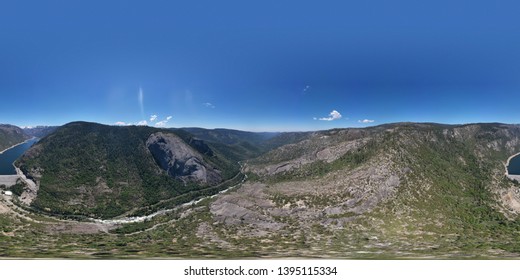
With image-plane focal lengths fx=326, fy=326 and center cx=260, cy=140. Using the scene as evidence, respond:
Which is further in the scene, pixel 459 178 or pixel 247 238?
pixel 459 178

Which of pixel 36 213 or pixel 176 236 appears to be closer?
pixel 176 236

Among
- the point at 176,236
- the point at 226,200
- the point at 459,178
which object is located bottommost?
the point at 176,236

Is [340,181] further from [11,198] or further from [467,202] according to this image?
[11,198]

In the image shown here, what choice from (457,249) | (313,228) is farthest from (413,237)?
(313,228)

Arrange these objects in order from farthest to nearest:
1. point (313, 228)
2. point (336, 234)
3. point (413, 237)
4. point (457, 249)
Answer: point (313, 228), point (336, 234), point (413, 237), point (457, 249)

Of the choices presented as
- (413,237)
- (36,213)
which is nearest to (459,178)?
(413,237)

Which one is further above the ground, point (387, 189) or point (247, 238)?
point (387, 189)

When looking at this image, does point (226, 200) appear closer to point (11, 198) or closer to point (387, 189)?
point (387, 189)

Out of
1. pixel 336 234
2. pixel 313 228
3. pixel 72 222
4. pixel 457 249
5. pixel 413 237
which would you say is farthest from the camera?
pixel 72 222

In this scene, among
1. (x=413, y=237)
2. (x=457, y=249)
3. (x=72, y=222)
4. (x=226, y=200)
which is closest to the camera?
(x=457, y=249)
